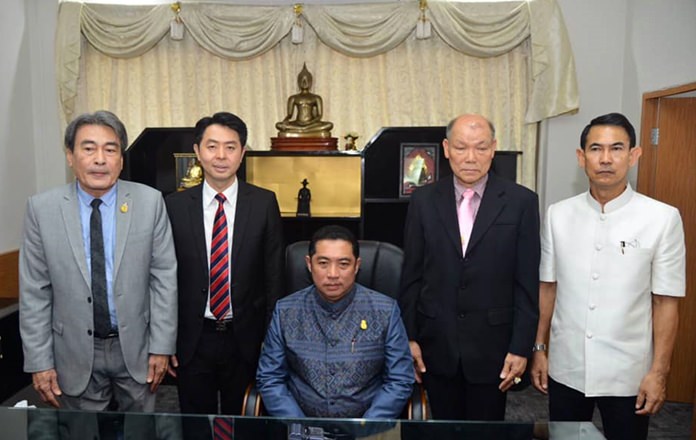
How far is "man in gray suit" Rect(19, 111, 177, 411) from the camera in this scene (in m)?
1.82

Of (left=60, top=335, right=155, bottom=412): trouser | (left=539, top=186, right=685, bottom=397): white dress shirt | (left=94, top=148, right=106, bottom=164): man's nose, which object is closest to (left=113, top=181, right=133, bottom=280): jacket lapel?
(left=94, top=148, right=106, bottom=164): man's nose

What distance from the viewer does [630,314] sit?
6.05 ft

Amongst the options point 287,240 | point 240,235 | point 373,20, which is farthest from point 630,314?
point 373,20

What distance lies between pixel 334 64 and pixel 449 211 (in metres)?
2.87

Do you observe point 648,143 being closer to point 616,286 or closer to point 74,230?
point 616,286

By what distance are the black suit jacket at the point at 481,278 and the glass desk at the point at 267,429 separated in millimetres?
398

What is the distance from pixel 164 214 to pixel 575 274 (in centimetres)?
151

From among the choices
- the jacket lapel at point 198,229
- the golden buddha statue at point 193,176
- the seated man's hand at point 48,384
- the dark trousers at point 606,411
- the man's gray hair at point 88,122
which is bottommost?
the dark trousers at point 606,411

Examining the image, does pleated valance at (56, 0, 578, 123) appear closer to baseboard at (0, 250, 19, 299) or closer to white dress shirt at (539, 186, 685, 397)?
baseboard at (0, 250, 19, 299)

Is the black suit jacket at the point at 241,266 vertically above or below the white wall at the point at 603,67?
below

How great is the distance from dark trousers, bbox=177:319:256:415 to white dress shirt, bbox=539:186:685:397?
4.05 ft

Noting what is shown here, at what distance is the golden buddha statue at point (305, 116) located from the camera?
4.04 m

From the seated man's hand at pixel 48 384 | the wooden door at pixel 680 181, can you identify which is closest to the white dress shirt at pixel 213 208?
the seated man's hand at pixel 48 384

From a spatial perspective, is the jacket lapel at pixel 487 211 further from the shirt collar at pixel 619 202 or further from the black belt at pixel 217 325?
the black belt at pixel 217 325
